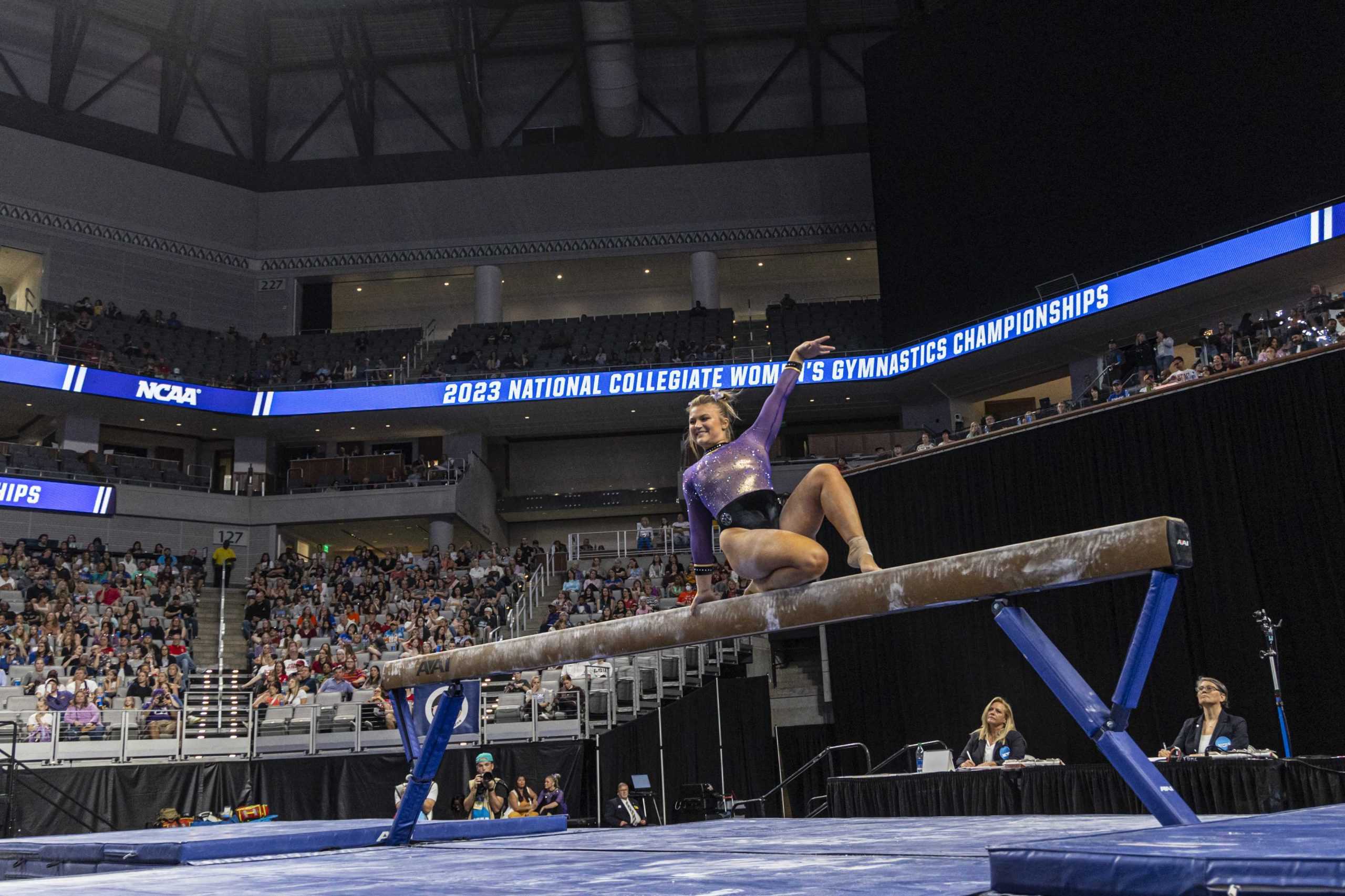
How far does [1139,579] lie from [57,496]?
20463 millimetres

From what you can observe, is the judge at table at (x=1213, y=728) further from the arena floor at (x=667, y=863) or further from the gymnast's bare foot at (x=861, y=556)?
the gymnast's bare foot at (x=861, y=556)

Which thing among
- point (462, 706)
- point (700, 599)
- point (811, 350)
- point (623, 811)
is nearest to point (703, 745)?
point (623, 811)

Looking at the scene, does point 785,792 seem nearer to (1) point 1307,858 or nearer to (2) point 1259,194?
(2) point 1259,194

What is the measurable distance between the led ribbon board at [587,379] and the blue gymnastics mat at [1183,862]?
58.0 ft

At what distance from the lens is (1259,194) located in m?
17.7

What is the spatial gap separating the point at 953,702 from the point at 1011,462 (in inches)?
125

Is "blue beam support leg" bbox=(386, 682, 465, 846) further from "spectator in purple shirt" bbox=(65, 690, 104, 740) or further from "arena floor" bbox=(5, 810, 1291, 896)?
"spectator in purple shirt" bbox=(65, 690, 104, 740)

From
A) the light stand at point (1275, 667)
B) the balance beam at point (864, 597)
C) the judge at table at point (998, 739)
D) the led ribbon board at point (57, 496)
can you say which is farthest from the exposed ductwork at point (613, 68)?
the balance beam at point (864, 597)

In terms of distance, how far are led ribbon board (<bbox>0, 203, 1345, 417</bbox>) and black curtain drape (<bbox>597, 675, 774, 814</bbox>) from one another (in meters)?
6.89

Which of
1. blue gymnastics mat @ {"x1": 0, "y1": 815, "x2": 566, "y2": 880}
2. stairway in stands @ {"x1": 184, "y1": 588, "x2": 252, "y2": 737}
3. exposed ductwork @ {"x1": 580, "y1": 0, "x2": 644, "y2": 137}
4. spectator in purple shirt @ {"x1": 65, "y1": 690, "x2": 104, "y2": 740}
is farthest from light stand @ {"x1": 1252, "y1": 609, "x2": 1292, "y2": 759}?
exposed ductwork @ {"x1": 580, "y1": 0, "x2": 644, "y2": 137}

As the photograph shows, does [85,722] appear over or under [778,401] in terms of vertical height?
under

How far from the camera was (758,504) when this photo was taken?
4582 millimetres

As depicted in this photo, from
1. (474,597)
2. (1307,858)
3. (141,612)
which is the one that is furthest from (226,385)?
(1307,858)

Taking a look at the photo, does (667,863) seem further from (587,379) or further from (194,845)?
(587,379)
